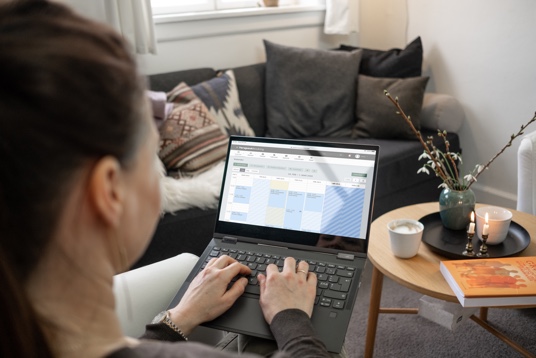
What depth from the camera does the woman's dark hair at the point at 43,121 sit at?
1.64 feet

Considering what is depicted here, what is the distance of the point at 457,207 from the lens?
1.58m

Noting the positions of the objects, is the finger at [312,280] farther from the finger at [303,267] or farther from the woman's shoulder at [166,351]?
the woman's shoulder at [166,351]

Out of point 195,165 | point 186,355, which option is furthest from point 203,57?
point 186,355

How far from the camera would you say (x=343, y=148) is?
129 centimetres

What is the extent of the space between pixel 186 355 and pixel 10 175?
286mm

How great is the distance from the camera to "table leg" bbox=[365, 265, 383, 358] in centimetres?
165

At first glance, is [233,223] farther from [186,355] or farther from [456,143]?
[456,143]

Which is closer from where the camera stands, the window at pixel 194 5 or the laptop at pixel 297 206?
the laptop at pixel 297 206

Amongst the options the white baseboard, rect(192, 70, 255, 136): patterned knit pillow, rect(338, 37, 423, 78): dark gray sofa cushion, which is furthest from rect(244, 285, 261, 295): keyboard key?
the white baseboard

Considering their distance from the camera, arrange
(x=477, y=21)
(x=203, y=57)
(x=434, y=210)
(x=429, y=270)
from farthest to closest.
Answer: (x=203, y=57) → (x=477, y=21) → (x=434, y=210) → (x=429, y=270)

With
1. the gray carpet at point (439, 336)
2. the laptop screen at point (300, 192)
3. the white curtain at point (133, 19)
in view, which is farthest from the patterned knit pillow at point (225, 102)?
the laptop screen at point (300, 192)

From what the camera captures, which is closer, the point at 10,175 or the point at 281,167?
the point at 10,175

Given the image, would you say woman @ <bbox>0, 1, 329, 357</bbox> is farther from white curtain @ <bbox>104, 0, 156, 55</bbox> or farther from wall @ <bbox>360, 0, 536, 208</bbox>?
wall @ <bbox>360, 0, 536, 208</bbox>

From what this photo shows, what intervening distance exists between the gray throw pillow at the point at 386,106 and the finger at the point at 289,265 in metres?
1.72
